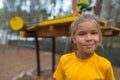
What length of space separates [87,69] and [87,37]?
24 cm

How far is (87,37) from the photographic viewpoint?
224cm

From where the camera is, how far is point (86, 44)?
7.39 ft

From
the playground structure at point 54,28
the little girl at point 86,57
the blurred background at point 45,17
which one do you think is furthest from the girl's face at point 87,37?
the blurred background at point 45,17

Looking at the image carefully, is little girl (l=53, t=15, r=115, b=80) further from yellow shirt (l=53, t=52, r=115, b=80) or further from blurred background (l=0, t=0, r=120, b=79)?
blurred background (l=0, t=0, r=120, b=79)

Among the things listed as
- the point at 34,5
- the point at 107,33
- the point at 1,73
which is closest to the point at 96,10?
the point at 107,33

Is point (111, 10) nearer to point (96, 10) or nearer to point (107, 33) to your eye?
point (96, 10)

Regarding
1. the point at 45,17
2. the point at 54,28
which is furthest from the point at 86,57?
the point at 45,17

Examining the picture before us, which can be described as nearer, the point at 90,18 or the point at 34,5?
the point at 90,18

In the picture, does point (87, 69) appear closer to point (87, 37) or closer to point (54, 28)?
point (87, 37)

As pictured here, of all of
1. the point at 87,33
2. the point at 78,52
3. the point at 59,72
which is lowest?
the point at 59,72

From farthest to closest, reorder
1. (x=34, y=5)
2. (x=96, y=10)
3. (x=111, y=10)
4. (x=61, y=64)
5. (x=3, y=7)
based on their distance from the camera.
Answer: (x=3, y=7) < (x=34, y=5) < (x=111, y=10) < (x=96, y=10) < (x=61, y=64)

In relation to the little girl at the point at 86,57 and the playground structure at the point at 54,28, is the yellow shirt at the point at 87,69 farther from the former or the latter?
the playground structure at the point at 54,28

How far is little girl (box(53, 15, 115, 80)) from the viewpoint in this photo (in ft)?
7.43

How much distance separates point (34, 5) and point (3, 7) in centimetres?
352
